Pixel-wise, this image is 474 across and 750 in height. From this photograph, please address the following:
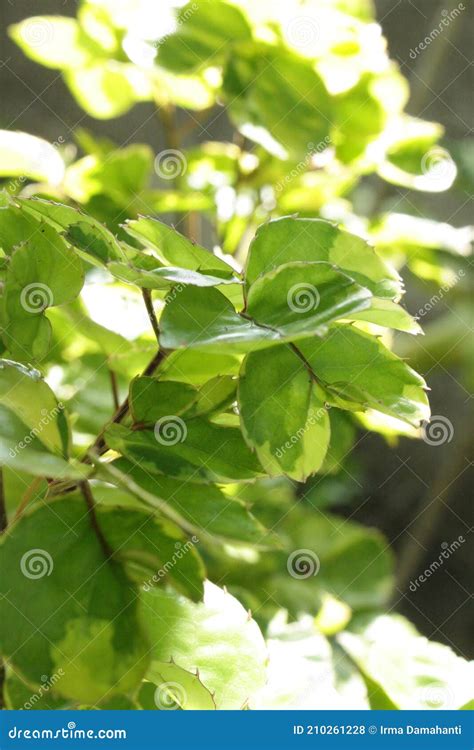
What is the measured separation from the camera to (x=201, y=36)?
0.52 m

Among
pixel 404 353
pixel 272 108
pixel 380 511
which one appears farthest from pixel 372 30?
pixel 380 511

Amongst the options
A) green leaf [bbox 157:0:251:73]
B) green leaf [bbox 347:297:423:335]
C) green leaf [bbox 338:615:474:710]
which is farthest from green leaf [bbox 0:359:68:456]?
green leaf [bbox 157:0:251:73]

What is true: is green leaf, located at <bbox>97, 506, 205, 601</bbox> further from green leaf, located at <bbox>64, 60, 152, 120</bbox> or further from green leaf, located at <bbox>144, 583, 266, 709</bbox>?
green leaf, located at <bbox>64, 60, 152, 120</bbox>

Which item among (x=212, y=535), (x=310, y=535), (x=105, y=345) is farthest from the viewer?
(x=310, y=535)

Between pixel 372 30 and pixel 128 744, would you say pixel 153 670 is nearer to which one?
pixel 128 744

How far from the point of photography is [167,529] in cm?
28

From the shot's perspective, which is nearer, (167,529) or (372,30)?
(167,529)

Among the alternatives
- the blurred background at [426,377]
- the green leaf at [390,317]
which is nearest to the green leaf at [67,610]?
the green leaf at [390,317]

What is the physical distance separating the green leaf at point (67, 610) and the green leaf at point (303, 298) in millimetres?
89

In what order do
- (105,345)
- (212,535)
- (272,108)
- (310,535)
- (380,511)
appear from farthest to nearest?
(380,511) < (310,535) < (272,108) < (105,345) < (212,535)

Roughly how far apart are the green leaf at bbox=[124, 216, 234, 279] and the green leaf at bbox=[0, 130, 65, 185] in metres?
0.21

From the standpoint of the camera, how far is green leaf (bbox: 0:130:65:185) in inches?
18.3

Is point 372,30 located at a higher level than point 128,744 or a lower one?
higher

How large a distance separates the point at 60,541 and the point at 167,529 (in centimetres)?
3
